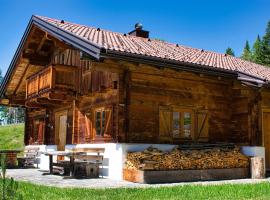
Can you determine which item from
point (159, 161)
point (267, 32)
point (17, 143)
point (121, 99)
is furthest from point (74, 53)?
point (267, 32)

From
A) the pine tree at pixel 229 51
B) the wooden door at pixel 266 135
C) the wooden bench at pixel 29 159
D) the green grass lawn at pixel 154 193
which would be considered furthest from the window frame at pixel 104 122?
the pine tree at pixel 229 51

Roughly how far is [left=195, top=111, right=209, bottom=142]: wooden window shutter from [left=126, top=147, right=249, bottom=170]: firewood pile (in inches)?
34.6

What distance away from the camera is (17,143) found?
35.3 meters

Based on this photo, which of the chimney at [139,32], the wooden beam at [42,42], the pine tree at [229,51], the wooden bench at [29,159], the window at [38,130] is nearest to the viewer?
the wooden beam at [42,42]

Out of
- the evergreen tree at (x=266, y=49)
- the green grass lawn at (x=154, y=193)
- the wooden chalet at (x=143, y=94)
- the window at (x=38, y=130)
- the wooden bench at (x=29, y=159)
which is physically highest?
the evergreen tree at (x=266, y=49)

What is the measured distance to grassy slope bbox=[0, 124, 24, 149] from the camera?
113 ft

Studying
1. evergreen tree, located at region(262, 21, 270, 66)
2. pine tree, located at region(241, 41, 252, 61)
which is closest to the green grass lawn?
evergreen tree, located at region(262, 21, 270, 66)

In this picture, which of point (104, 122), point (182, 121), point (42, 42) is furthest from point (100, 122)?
point (42, 42)

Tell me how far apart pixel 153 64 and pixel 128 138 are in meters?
2.34

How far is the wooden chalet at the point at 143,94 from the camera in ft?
37.4

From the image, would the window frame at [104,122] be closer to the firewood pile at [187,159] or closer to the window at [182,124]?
the firewood pile at [187,159]

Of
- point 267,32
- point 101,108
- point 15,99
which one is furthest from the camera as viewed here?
point 267,32

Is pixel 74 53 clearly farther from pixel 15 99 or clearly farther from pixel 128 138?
pixel 15 99

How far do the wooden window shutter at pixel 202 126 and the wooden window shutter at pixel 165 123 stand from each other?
1.22m
